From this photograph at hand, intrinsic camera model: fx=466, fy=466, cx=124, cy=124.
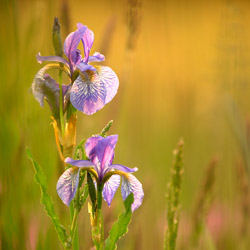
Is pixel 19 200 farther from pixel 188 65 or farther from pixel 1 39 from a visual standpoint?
pixel 188 65

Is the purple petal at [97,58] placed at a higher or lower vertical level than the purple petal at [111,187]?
higher

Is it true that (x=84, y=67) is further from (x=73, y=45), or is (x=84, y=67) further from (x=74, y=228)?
(x=74, y=228)

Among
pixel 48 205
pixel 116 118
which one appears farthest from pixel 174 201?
pixel 116 118

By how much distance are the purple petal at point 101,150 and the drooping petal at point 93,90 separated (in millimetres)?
42

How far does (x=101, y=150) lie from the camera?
1.99ft

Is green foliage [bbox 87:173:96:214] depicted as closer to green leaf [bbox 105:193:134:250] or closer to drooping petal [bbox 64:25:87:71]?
green leaf [bbox 105:193:134:250]

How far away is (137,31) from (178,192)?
0.30 m

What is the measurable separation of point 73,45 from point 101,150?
147 mm

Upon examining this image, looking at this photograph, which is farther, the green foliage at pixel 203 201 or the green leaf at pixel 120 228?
the green foliage at pixel 203 201

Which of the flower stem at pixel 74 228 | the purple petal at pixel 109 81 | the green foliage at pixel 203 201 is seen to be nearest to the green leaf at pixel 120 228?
the flower stem at pixel 74 228

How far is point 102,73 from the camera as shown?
616mm

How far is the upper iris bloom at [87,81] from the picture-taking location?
581 mm

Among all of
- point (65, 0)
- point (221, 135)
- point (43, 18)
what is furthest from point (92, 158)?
point (221, 135)

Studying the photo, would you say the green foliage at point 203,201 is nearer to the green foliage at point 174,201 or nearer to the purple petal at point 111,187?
the green foliage at point 174,201
